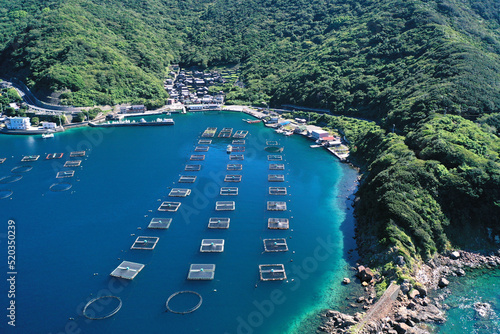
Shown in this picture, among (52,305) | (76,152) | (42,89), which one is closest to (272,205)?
(52,305)

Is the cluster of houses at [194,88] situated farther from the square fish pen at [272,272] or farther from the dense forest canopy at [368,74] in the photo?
the square fish pen at [272,272]

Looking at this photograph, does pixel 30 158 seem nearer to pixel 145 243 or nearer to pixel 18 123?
pixel 18 123

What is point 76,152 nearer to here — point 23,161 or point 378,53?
point 23,161

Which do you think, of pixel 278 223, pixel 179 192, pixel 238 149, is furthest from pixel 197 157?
pixel 278 223

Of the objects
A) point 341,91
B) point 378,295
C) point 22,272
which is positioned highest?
point 341,91

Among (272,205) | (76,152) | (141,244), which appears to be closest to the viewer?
(141,244)

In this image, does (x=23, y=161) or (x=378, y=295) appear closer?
(x=378, y=295)

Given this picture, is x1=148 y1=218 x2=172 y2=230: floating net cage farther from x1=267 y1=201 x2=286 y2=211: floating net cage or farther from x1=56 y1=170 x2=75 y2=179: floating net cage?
x1=56 y1=170 x2=75 y2=179: floating net cage

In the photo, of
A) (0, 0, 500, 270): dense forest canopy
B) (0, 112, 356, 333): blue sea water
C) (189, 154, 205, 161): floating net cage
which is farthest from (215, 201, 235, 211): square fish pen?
(189, 154, 205, 161): floating net cage
